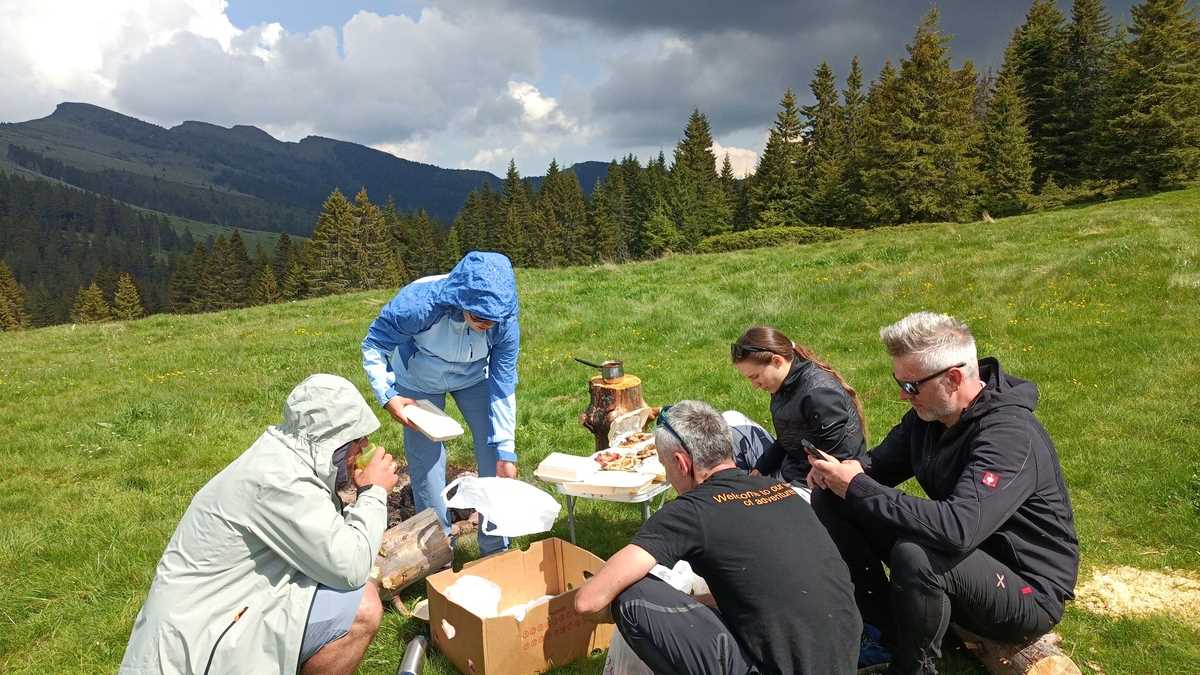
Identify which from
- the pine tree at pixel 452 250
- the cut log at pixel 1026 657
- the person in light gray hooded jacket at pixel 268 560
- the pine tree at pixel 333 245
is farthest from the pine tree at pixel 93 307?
the cut log at pixel 1026 657

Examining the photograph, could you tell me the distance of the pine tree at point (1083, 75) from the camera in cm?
3722

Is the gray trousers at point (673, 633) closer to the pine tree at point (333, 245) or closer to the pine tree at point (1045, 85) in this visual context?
the pine tree at point (1045, 85)

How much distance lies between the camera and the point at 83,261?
135 m

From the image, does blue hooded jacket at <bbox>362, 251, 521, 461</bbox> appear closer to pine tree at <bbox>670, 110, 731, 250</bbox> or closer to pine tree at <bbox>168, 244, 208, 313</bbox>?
pine tree at <bbox>670, 110, 731, 250</bbox>

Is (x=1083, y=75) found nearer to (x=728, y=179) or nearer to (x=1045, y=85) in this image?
(x=1045, y=85)

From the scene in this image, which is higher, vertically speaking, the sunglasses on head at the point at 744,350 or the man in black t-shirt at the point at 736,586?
the sunglasses on head at the point at 744,350

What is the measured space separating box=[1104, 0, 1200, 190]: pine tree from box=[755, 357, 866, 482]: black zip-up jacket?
36.8 metres

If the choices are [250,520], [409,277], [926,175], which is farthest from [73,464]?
[409,277]

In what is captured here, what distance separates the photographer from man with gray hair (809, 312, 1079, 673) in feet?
9.75

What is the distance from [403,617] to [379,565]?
367mm

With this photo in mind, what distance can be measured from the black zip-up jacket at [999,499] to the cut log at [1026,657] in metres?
0.24

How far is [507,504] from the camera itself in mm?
4234

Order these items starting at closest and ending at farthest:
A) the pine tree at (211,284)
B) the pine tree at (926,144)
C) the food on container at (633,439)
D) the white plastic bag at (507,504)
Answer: the white plastic bag at (507,504), the food on container at (633,439), the pine tree at (926,144), the pine tree at (211,284)

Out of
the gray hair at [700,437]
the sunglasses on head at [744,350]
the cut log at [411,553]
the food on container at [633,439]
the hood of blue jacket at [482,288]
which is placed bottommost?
the cut log at [411,553]
